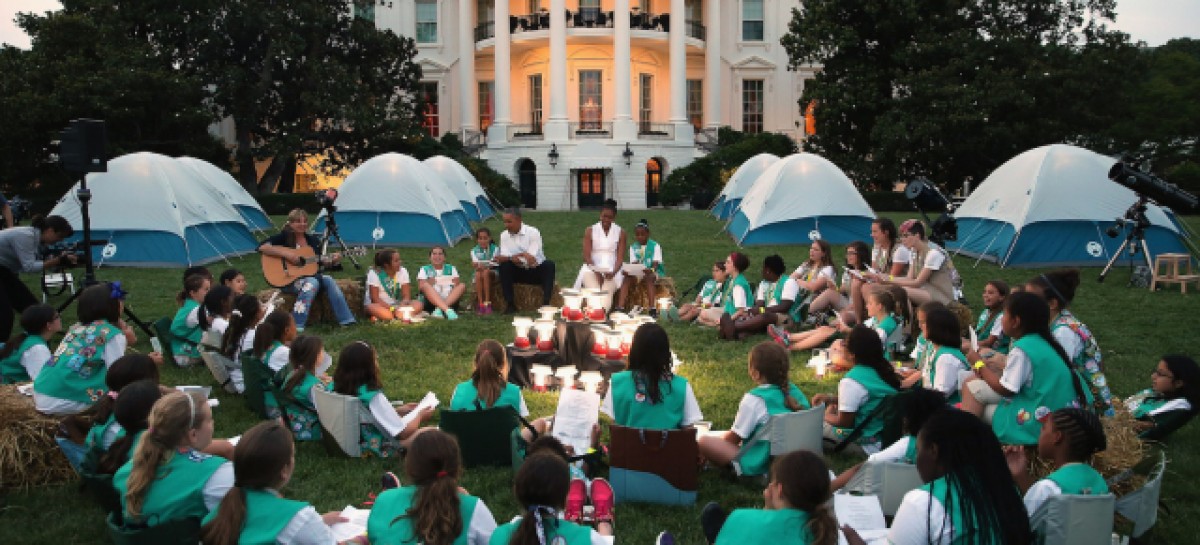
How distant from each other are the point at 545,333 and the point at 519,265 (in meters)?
3.69

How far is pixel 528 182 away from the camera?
115 ft

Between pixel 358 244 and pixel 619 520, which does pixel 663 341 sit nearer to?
pixel 619 520

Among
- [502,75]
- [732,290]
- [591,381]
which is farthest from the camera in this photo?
[502,75]

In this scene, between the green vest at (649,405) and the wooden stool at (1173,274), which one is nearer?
the green vest at (649,405)

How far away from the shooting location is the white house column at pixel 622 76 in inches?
1308

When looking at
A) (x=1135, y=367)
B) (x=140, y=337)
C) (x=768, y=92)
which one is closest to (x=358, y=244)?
(x=140, y=337)

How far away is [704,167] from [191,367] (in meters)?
26.1

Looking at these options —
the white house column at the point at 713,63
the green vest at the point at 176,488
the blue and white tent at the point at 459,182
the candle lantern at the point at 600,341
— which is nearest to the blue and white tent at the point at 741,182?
the blue and white tent at the point at 459,182

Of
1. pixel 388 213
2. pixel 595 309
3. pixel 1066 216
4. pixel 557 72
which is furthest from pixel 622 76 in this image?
pixel 595 309

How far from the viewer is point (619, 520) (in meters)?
4.38

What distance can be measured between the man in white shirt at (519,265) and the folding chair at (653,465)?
19.4 feet

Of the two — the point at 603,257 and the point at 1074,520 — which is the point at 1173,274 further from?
the point at 1074,520

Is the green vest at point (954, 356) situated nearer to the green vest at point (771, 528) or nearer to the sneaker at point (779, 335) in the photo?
the green vest at point (771, 528)

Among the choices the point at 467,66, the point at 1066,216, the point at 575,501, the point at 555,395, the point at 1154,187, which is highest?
the point at 467,66
